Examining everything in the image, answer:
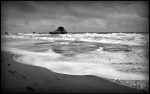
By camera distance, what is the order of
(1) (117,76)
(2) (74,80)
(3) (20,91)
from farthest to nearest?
(1) (117,76) < (2) (74,80) < (3) (20,91)

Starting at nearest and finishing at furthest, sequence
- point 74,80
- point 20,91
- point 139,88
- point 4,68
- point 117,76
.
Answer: point 20,91 < point 139,88 < point 74,80 < point 117,76 < point 4,68

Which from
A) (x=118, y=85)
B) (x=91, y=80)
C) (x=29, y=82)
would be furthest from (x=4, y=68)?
(x=118, y=85)

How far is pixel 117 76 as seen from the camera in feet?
12.8

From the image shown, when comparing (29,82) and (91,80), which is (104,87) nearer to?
(91,80)

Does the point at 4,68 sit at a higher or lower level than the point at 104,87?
higher

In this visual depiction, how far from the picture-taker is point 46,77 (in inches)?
149

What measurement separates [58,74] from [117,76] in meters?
2.23

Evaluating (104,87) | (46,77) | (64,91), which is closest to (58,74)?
(46,77)

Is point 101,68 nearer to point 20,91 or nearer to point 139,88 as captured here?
point 139,88

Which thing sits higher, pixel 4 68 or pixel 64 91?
pixel 4 68

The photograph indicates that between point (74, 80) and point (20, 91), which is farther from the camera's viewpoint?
point (74, 80)

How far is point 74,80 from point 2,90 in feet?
7.40

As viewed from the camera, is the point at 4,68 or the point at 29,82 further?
the point at 4,68

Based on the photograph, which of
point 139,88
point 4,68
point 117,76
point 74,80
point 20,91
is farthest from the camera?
point 4,68
